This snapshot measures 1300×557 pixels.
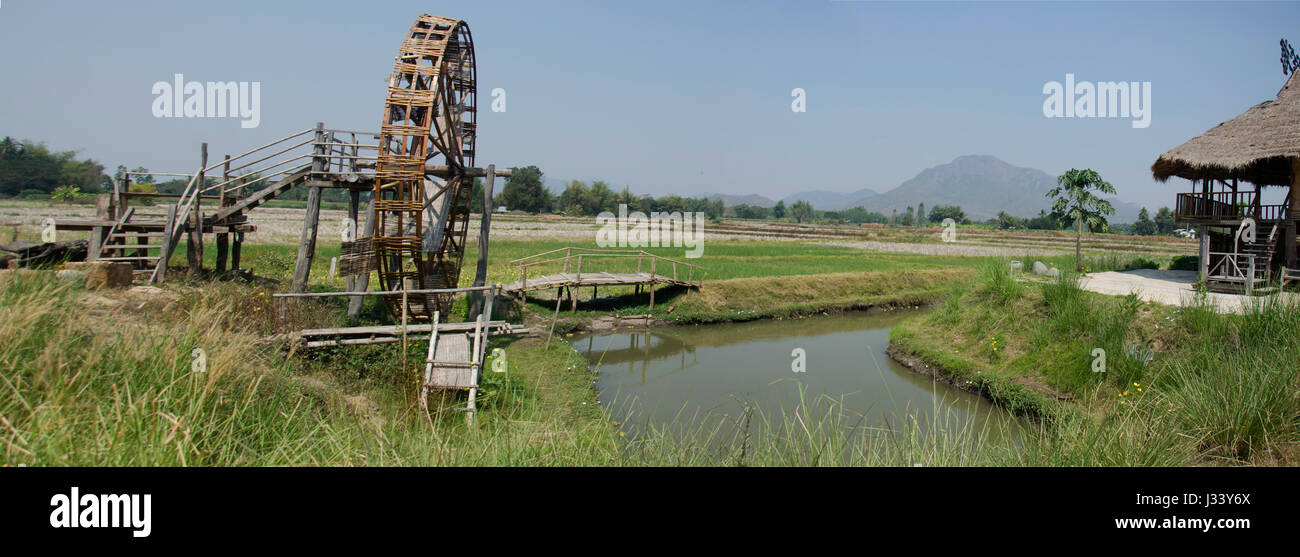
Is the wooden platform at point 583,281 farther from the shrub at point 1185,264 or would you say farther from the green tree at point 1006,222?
the green tree at point 1006,222

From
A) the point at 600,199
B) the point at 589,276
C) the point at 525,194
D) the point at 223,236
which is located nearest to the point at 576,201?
the point at 600,199

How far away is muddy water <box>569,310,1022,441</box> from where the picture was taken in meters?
8.52

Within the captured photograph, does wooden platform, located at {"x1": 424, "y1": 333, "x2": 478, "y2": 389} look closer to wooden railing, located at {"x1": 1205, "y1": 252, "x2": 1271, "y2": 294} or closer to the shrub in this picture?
wooden railing, located at {"x1": 1205, "y1": 252, "x2": 1271, "y2": 294}

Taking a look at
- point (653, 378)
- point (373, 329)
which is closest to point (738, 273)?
point (653, 378)

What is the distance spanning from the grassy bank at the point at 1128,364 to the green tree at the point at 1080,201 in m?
6.64

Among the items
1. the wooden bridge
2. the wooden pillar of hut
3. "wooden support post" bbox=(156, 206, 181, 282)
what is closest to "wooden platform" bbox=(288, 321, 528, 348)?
"wooden support post" bbox=(156, 206, 181, 282)

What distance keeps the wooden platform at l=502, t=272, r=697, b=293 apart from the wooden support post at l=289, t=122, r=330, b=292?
16.3 feet

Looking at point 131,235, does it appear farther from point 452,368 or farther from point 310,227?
point 452,368

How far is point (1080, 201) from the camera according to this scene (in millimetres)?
17734

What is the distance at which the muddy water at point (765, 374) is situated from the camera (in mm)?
8516

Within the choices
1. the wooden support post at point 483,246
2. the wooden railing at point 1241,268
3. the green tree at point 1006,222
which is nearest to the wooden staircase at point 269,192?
the wooden support post at point 483,246

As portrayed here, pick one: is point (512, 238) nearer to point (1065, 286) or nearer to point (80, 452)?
point (1065, 286)

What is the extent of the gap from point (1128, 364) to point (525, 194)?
66.2 metres
